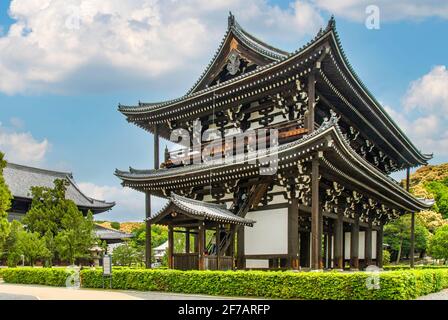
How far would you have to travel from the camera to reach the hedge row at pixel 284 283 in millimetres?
16047

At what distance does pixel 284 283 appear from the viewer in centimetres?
1769

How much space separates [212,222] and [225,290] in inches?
154

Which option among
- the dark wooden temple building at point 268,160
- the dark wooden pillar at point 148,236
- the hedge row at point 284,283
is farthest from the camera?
the dark wooden pillar at point 148,236

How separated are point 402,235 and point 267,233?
34.6 m

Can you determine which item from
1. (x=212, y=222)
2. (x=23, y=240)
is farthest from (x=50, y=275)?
(x=212, y=222)

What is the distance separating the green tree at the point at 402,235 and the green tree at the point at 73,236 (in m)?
34.9

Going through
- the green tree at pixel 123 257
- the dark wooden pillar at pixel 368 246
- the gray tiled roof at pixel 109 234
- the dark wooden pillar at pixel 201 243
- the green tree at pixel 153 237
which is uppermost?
the dark wooden pillar at pixel 201 243

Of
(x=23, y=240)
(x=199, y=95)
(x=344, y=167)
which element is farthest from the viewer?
(x=23, y=240)

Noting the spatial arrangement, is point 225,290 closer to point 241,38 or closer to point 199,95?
point 199,95

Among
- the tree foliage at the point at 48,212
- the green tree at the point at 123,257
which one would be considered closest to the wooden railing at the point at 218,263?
the tree foliage at the point at 48,212

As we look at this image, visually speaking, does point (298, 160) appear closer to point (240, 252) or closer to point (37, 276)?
point (240, 252)

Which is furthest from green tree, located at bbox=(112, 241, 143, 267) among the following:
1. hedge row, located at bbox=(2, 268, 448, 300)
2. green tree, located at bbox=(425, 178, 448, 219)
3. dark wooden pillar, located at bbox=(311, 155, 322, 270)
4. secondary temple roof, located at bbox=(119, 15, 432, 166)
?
green tree, located at bbox=(425, 178, 448, 219)

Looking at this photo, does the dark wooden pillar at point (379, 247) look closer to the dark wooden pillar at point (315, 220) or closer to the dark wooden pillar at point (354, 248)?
the dark wooden pillar at point (354, 248)

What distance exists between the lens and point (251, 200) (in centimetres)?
2388
